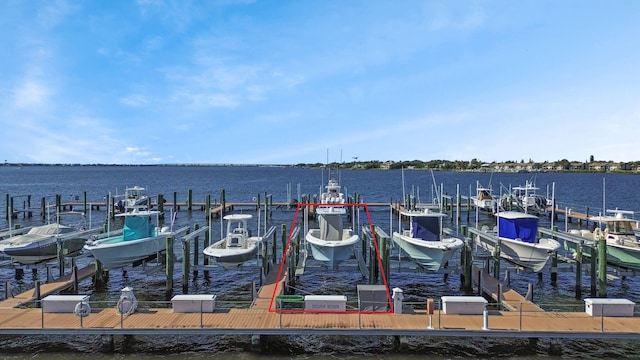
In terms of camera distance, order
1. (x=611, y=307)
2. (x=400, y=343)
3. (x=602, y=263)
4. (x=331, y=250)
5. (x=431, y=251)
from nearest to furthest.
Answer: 1. (x=400, y=343)
2. (x=611, y=307)
3. (x=602, y=263)
4. (x=331, y=250)
5. (x=431, y=251)

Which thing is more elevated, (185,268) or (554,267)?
(185,268)

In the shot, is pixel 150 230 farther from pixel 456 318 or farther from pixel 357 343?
pixel 456 318

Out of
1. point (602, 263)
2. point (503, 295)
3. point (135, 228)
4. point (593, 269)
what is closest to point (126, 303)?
point (135, 228)

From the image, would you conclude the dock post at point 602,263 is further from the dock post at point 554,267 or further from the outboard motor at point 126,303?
the outboard motor at point 126,303

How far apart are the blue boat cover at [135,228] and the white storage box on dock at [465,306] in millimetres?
17555

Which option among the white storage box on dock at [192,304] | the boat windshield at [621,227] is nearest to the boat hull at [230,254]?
the white storage box on dock at [192,304]

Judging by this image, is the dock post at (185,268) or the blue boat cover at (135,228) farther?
the blue boat cover at (135,228)

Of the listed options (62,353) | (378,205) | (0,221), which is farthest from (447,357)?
(0,221)

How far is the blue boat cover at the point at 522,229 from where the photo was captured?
76.8ft

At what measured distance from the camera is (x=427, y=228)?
23219 mm

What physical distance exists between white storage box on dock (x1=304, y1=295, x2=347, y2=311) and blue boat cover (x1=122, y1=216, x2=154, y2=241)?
12960mm

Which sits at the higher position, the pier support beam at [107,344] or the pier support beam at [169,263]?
the pier support beam at [169,263]

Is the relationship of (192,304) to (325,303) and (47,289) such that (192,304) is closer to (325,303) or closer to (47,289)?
(325,303)

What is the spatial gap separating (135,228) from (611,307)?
23.4m
